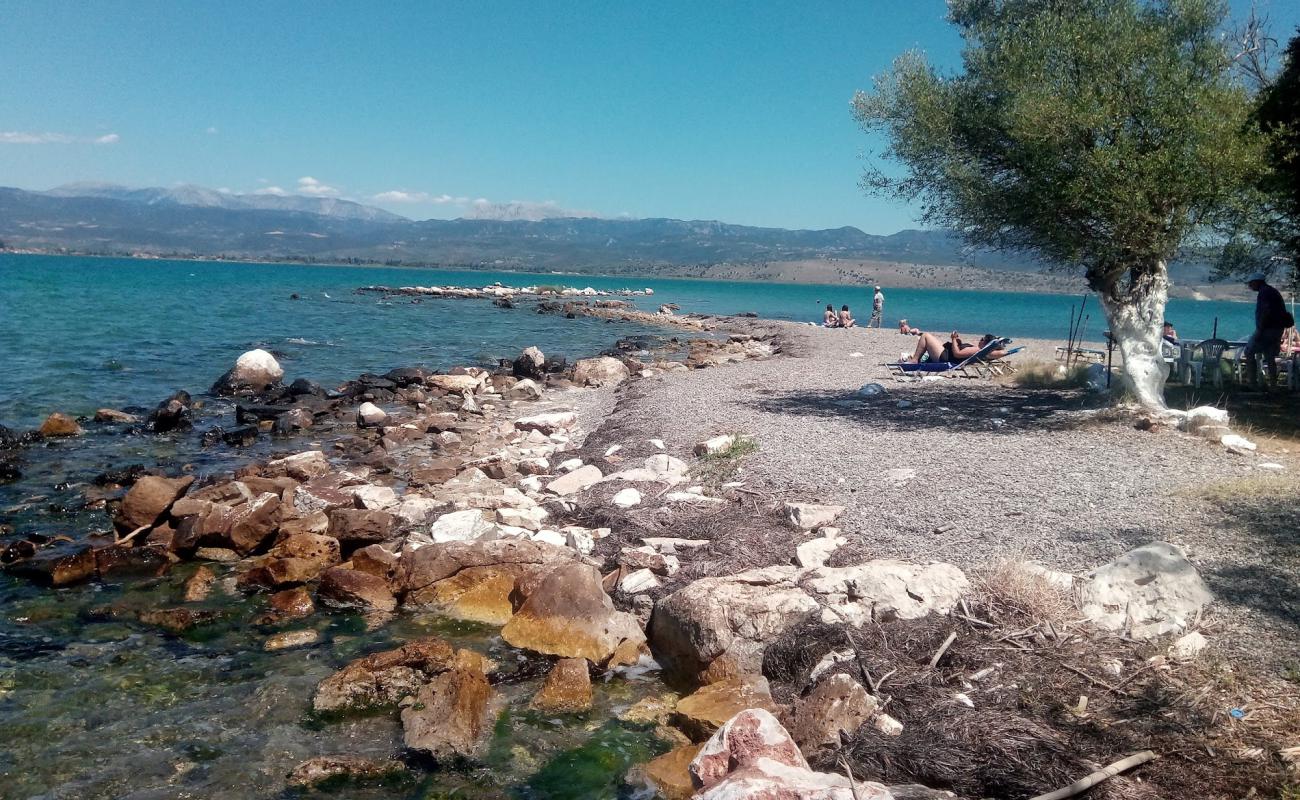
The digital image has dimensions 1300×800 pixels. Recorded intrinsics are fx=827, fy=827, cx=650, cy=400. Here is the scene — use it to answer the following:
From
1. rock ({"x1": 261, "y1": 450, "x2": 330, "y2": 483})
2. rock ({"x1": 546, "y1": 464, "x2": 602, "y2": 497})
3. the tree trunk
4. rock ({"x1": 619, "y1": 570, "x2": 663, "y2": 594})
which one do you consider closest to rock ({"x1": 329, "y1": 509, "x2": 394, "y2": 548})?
rock ({"x1": 546, "y1": 464, "x2": 602, "y2": 497})

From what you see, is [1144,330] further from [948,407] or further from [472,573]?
[472,573]

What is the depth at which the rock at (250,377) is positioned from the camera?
21984 millimetres

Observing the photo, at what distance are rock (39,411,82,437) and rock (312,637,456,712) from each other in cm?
1233

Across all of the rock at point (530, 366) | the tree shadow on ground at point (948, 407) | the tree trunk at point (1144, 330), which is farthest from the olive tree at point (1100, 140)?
the rock at point (530, 366)

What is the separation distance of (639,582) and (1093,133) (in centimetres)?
1027

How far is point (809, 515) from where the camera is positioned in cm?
946

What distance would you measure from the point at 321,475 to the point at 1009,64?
13.4 meters

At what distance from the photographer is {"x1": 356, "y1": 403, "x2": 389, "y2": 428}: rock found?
1845 cm

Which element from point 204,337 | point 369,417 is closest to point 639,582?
point 369,417

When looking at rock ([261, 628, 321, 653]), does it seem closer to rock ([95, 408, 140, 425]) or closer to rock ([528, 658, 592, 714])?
rock ([528, 658, 592, 714])

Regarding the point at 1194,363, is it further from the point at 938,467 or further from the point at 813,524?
the point at 813,524

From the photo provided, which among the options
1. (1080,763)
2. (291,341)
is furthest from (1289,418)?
(291,341)

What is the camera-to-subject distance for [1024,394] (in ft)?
58.3

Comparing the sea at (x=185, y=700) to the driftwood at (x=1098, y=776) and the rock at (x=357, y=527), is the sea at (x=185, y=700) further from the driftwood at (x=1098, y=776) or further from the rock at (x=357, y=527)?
the driftwood at (x=1098, y=776)
